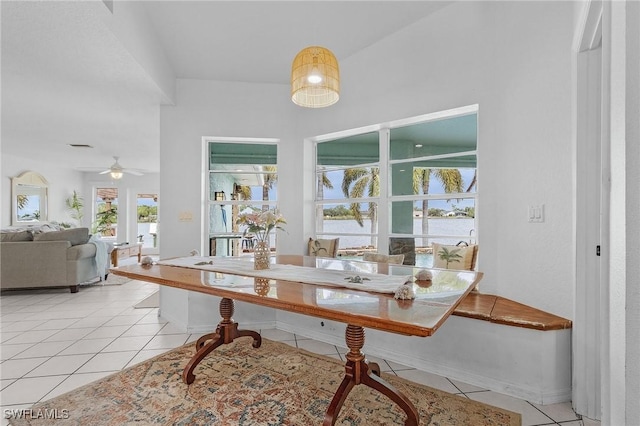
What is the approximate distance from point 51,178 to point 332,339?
8649 millimetres

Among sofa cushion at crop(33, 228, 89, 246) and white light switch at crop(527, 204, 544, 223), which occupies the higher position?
white light switch at crop(527, 204, 544, 223)

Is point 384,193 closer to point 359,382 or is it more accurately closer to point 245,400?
point 359,382

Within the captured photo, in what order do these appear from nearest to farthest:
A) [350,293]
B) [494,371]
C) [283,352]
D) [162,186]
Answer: [350,293] < [494,371] < [283,352] < [162,186]

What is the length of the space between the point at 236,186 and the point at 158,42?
5.51ft

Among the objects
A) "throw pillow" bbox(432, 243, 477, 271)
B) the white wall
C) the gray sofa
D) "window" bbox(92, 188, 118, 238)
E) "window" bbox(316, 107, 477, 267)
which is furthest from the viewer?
"window" bbox(92, 188, 118, 238)

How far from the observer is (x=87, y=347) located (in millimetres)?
2719

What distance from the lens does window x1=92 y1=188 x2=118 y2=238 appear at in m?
9.13

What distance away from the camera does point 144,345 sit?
9.05 feet

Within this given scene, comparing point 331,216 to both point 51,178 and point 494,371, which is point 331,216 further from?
point 51,178

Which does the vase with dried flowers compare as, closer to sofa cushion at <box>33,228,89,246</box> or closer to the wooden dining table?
the wooden dining table

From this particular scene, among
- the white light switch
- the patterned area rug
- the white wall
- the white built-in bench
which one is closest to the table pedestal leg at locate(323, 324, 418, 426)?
the patterned area rug

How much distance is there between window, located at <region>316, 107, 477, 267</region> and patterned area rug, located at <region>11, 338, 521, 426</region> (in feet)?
4.47

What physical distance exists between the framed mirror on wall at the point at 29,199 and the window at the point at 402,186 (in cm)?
692

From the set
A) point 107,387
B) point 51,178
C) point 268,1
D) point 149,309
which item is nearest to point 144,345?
point 107,387
